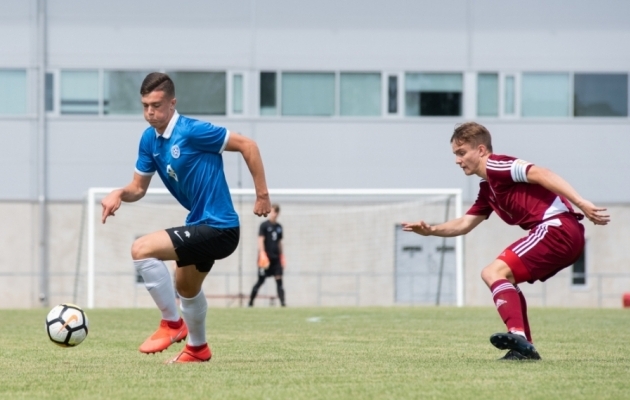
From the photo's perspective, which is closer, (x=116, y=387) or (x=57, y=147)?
(x=116, y=387)

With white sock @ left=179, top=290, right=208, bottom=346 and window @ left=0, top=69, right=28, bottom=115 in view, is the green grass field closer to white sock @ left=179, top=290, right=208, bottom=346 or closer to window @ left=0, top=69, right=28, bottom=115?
white sock @ left=179, top=290, right=208, bottom=346

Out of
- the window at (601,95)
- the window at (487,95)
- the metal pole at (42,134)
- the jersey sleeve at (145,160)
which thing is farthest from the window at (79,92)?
the jersey sleeve at (145,160)

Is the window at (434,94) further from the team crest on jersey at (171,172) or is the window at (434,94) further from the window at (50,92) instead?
the team crest on jersey at (171,172)

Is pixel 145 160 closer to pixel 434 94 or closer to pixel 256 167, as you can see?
pixel 256 167

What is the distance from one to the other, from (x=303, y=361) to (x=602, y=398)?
262 centimetres

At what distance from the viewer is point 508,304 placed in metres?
7.38

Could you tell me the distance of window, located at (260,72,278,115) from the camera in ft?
90.5

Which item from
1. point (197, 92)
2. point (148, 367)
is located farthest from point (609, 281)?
point (148, 367)

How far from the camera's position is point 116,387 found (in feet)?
19.8

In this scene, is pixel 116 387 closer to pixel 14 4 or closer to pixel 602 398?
pixel 602 398

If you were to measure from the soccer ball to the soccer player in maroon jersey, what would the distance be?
2788 millimetres

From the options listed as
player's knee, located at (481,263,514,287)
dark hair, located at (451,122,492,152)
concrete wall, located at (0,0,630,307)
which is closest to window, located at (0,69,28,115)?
concrete wall, located at (0,0,630,307)

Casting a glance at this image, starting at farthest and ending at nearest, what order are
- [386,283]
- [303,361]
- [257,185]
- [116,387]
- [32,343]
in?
[386,283] → [32,343] → [303,361] → [257,185] → [116,387]

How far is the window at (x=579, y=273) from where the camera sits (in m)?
28.2
